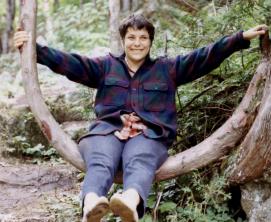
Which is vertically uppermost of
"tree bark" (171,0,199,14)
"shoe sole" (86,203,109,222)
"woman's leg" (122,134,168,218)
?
"tree bark" (171,0,199,14)

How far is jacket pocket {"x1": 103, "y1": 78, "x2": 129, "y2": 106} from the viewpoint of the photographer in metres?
3.65

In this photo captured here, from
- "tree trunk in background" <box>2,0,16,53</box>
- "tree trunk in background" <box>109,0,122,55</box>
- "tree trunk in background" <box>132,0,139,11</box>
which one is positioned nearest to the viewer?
"tree trunk in background" <box>109,0,122,55</box>

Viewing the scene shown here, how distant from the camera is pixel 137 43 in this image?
3658 mm

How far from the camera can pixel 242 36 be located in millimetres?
3418

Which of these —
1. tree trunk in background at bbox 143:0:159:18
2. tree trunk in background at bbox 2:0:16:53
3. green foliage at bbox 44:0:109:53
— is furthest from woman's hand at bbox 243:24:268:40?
tree trunk in background at bbox 2:0:16:53

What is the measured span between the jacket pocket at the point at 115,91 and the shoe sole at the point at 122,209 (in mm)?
984

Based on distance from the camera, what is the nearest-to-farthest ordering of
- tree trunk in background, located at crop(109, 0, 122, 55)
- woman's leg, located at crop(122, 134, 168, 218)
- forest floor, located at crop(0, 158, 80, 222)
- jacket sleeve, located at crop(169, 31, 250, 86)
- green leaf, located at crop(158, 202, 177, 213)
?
woman's leg, located at crop(122, 134, 168, 218) < jacket sleeve, located at crop(169, 31, 250, 86) < green leaf, located at crop(158, 202, 177, 213) < forest floor, located at crop(0, 158, 80, 222) < tree trunk in background, located at crop(109, 0, 122, 55)

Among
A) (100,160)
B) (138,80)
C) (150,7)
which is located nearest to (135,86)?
(138,80)

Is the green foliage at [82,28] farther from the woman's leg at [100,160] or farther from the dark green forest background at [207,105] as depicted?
the woman's leg at [100,160]

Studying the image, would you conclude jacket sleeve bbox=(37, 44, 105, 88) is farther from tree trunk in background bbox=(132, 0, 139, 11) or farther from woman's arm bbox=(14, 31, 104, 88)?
tree trunk in background bbox=(132, 0, 139, 11)

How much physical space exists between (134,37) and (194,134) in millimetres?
1054

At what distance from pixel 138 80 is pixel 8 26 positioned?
11.2 m

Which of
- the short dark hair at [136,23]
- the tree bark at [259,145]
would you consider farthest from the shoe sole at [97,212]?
the short dark hair at [136,23]

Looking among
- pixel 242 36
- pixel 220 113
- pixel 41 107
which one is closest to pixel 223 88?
pixel 220 113
